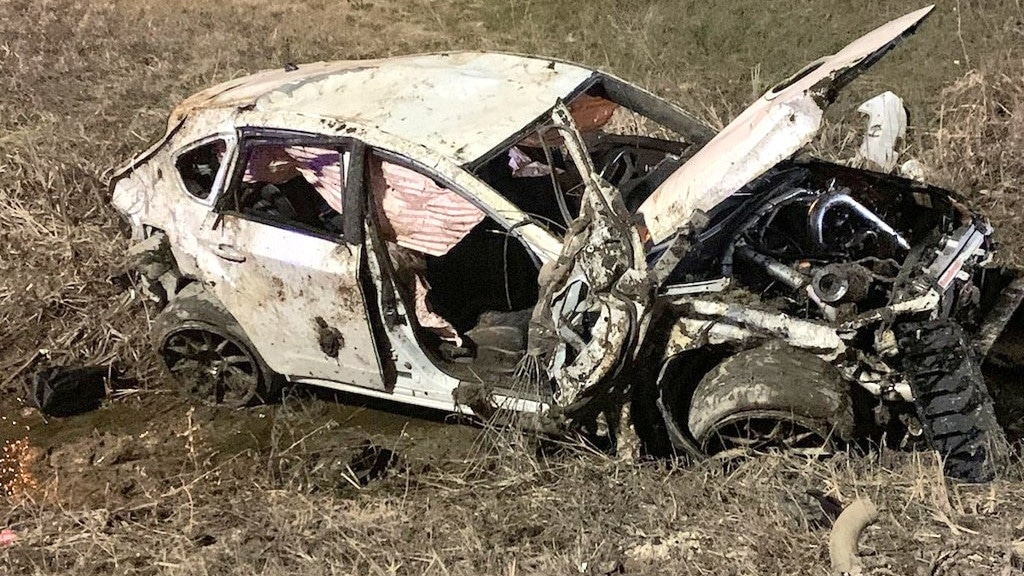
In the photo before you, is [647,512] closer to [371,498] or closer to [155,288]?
[371,498]

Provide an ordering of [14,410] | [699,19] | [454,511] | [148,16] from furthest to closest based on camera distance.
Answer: [148,16] < [699,19] < [14,410] < [454,511]

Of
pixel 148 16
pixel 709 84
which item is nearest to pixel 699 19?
pixel 709 84

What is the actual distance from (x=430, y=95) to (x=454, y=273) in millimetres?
1065

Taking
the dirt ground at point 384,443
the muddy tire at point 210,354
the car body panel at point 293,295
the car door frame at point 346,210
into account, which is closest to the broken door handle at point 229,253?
the car body panel at point 293,295

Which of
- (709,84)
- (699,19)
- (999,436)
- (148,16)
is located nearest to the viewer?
(999,436)

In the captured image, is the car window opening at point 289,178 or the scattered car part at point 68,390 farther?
the scattered car part at point 68,390

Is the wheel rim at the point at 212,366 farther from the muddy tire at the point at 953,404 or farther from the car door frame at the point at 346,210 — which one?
the muddy tire at the point at 953,404

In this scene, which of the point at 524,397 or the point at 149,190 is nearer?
the point at 524,397

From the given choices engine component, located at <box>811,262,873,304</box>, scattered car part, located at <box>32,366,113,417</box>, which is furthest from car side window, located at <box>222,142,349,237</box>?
engine component, located at <box>811,262,873,304</box>

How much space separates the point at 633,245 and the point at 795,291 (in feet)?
2.88

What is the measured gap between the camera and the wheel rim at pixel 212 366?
498 cm

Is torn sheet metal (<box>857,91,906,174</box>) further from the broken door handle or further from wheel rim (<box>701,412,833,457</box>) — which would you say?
the broken door handle

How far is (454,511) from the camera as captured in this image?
4.10 m

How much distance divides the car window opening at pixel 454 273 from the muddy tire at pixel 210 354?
107cm
